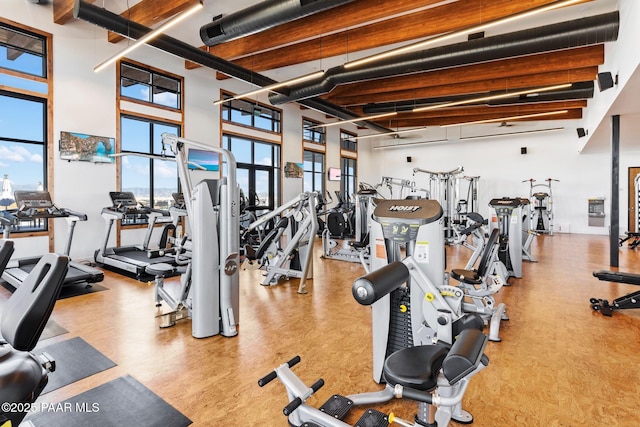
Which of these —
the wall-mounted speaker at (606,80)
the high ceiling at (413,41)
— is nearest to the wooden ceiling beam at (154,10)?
the high ceiling at (413,41)

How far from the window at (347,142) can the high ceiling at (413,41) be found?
170 inches

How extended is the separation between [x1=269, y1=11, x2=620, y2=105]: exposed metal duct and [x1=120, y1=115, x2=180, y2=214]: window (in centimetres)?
370

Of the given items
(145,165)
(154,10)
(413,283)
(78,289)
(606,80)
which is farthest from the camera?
(145,165)

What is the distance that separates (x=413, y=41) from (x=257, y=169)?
538cm

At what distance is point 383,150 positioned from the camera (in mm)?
15352

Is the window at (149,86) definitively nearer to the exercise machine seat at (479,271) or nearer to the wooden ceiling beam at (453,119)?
the exercise machine seat at (479,271)

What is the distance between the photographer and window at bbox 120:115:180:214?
280 inches

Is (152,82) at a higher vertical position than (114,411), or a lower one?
higher

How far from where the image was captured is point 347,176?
1427cm

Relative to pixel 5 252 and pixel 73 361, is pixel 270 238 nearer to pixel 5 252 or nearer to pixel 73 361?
pixel 73 361

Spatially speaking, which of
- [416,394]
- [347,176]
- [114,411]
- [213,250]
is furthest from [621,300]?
[347,176]

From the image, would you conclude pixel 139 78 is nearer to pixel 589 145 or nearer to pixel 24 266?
pixel 24 266

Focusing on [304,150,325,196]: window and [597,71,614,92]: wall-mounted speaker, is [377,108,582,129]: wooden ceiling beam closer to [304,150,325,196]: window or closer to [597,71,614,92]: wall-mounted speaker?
[304,150,325,196]: window

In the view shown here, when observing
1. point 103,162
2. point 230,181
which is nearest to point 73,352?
point 230,181
